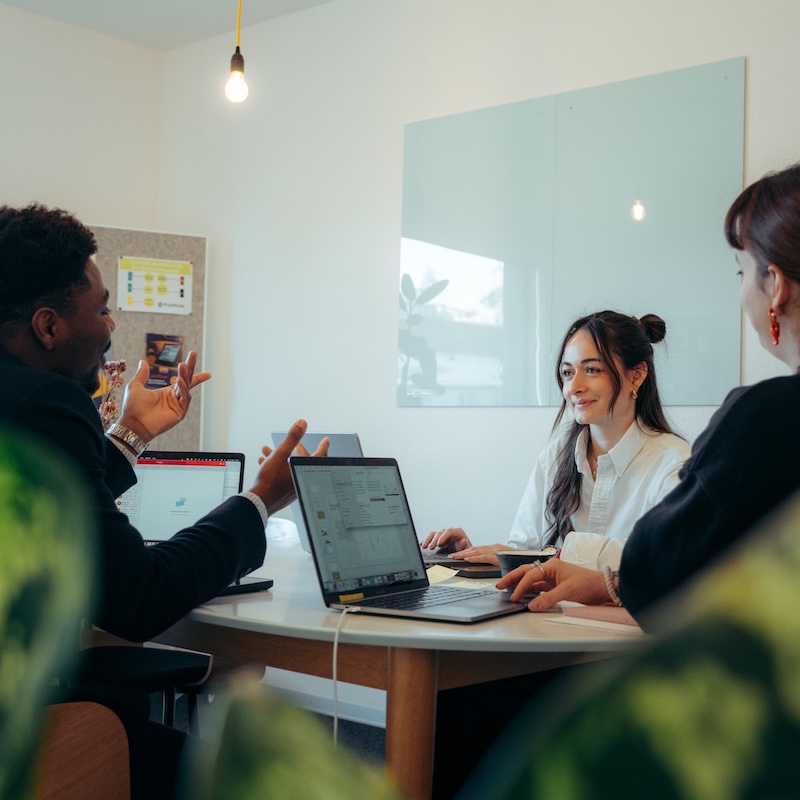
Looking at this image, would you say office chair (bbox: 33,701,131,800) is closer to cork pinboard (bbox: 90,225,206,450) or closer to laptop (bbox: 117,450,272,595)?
laptop (bbox: 117,450,272,595)

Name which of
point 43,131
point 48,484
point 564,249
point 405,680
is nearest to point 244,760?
point 48,484

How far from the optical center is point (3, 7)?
410 centimetres

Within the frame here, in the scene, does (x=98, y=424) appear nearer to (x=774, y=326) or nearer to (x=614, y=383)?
(x=774, y=326)

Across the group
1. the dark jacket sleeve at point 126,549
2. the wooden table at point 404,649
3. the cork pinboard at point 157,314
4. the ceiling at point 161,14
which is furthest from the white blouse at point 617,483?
the ceiling at point 161,14

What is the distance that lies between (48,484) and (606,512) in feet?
7.07

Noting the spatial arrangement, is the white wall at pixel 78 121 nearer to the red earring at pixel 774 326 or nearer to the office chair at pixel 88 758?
the red earring at pixel 774 326

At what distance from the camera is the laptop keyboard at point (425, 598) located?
1425 millimetres

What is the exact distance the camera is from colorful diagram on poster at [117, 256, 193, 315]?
4141mm

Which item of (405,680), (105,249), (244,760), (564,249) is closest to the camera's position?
(244,760)

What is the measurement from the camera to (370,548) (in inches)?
60.6

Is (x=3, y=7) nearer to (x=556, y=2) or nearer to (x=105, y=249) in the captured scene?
(x=105, y=249)

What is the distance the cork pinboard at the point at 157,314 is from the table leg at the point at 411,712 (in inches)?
117

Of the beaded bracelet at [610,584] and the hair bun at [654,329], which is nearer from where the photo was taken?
the beaded bracelet at [610,584]

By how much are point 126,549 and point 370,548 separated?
18.3 inches
